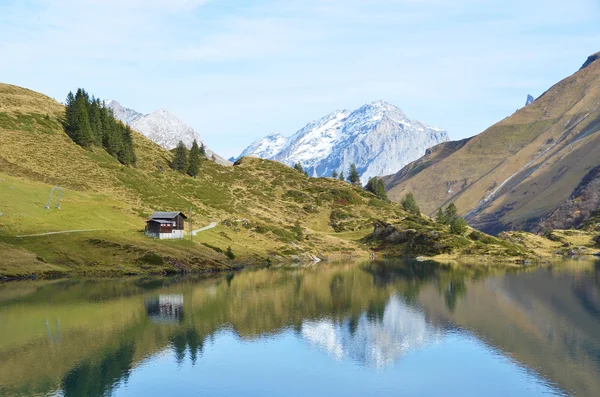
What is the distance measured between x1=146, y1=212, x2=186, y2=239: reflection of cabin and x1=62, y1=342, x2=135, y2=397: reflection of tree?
84.4 m

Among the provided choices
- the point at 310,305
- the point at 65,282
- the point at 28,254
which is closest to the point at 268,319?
the point at 310,305

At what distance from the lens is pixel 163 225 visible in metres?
156

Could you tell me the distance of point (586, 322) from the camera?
96.0 m

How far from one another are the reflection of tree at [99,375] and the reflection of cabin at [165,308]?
20318mm

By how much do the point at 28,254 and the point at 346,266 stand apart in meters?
93.9

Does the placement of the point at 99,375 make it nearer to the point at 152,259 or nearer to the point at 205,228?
the point at 152,259

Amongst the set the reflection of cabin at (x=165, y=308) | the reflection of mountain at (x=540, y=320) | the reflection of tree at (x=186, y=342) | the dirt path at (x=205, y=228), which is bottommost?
the reflection of mountain at (x=540, y=320)

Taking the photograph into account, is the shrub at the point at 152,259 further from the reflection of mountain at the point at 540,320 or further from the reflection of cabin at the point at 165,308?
the reflection of mountain at the point at 540,320

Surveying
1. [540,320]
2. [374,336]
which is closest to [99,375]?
[374,336]

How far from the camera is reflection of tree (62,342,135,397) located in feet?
191

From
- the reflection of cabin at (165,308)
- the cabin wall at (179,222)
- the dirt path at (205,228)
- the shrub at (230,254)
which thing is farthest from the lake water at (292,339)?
the dirt path at (205,228)

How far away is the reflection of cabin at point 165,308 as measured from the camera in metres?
93.9

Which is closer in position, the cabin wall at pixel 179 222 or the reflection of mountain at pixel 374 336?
the reflection of mountain at pixel 374 336

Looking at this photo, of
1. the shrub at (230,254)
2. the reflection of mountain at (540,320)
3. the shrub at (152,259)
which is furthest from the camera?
the shrub at (230,254)
